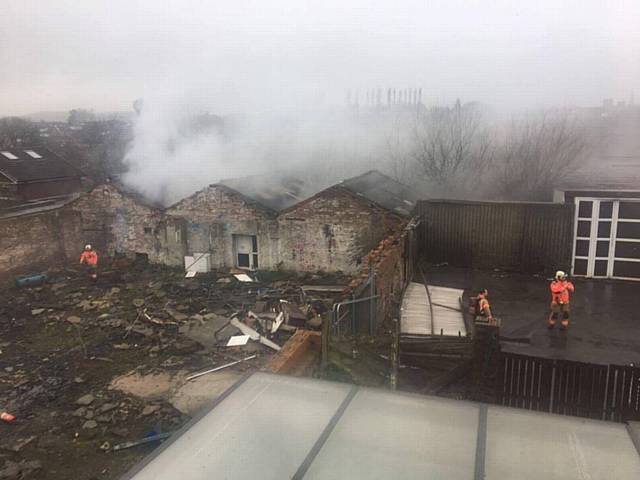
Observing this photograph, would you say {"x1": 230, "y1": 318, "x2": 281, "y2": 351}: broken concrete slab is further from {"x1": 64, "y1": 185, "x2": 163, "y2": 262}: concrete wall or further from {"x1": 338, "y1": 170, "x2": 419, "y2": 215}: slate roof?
{"x1": 64, "y1": 185, "x2": 163, "y2": 262}: concrete wall

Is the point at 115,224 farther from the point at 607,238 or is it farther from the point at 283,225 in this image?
the point at 607,238

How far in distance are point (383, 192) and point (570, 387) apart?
1164 centimetres

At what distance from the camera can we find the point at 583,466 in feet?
9.00

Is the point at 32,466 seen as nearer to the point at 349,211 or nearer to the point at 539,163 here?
Result: the point at 349,211

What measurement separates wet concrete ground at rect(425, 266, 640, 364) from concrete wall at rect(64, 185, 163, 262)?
34.0 feet

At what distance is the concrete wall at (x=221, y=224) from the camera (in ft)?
55.7

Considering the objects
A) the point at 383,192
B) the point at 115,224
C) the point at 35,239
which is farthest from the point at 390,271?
the point at 35,239

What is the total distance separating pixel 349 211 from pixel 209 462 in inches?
518

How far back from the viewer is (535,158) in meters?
19.9

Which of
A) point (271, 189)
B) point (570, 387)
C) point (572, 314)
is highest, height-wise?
point (271, 189)

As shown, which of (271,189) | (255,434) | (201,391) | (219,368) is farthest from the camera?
(271,189)

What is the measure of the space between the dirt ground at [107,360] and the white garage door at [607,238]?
24.4 feet

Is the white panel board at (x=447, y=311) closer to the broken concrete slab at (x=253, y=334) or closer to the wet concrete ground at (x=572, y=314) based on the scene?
the wet concrete ground at (x=572, y=314)

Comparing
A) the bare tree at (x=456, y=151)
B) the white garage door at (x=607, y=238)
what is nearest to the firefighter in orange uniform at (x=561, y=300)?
the white garage door at (x=607, y=238)
